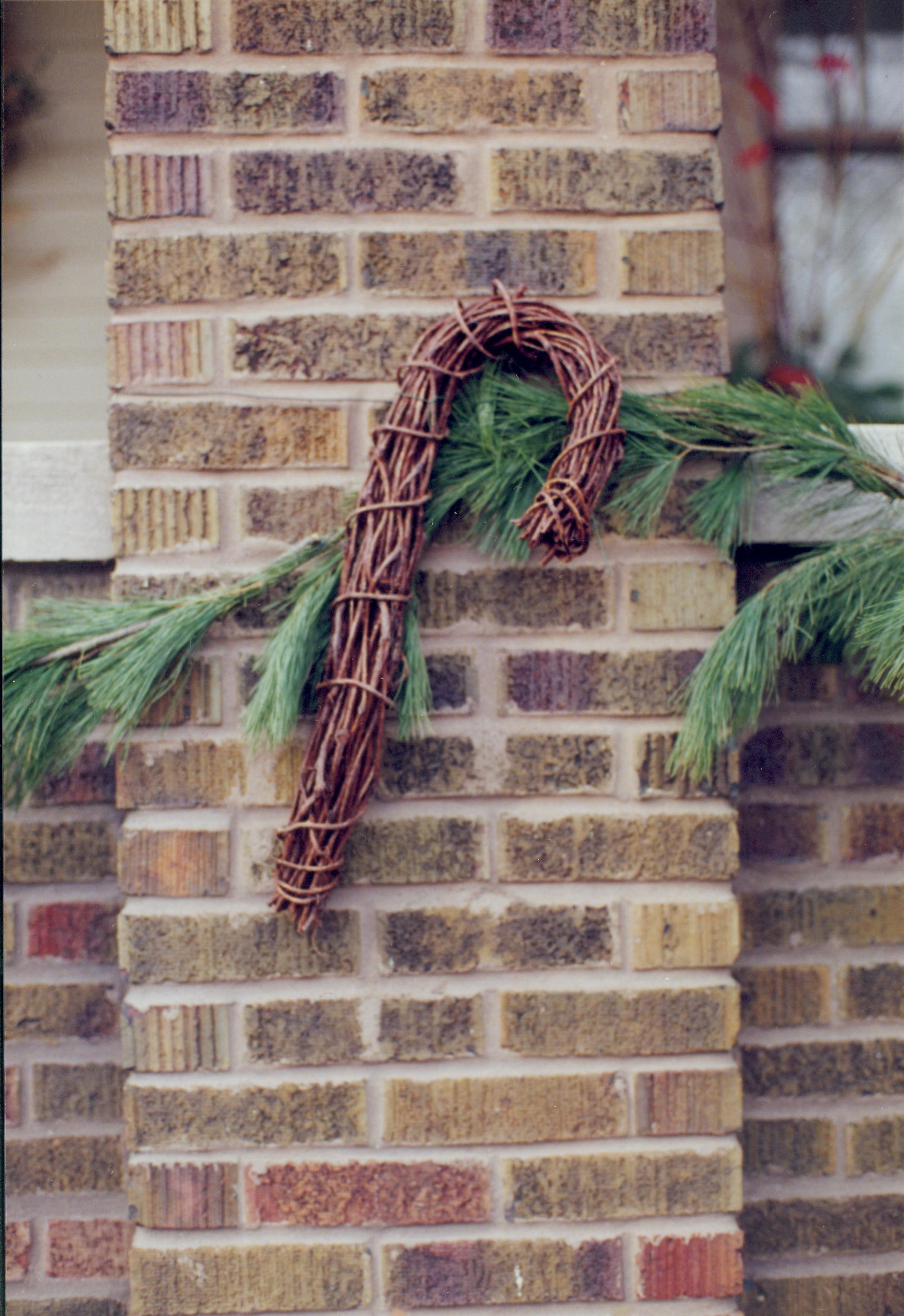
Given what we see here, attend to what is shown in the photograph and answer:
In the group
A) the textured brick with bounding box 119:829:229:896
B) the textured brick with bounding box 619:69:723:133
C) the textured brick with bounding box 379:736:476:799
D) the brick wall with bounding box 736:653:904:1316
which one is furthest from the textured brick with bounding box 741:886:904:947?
the textured brick with bounding box 619:69:723:133

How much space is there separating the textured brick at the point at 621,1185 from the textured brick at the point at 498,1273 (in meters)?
A: 0.04

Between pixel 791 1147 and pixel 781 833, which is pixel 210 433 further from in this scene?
pixel 791 1147

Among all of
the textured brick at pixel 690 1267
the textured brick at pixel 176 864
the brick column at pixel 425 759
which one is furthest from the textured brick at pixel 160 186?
the textured brick at pixel 690 1267

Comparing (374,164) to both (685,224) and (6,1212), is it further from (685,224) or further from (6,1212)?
(6,1212)

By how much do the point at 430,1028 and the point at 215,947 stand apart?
265mm

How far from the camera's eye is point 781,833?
1.21 meters

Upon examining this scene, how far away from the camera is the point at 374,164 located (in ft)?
3.38

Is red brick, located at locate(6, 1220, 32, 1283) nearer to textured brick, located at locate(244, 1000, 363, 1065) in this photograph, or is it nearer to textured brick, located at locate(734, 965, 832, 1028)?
textured brick, located at locate(244, 1000, 363, 1065)

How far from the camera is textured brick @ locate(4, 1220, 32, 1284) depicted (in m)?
1.18

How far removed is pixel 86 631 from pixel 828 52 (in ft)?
5.00

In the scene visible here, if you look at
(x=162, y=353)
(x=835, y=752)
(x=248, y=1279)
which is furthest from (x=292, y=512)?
(x=248, y=1279)

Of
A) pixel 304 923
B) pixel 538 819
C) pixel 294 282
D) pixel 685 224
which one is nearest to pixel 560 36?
pixel 685 224

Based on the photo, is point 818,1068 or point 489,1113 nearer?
point 489,1113

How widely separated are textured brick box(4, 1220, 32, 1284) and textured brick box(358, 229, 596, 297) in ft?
4.17
